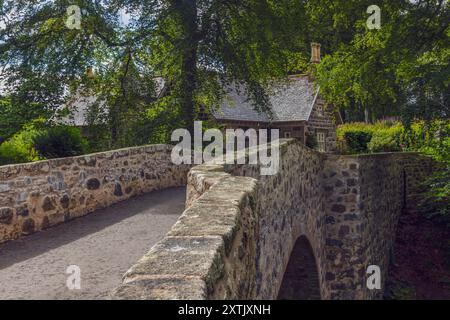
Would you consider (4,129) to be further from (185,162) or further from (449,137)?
(449,137)

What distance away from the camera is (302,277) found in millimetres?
12016

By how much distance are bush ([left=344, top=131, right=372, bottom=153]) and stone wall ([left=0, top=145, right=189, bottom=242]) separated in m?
19.4

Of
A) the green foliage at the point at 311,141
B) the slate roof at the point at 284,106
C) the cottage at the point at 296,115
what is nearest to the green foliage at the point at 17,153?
the slate roof at the point at 284,106

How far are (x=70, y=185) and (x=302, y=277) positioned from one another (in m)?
6.46

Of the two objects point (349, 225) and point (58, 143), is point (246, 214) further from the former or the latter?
point (349, 225)

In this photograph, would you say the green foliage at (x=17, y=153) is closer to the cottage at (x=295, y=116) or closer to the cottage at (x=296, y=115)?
the cottage at (x=295, y=116)

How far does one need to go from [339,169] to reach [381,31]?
433 centimetres

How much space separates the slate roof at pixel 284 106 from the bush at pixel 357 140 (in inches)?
141

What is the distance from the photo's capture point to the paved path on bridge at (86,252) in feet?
15.5

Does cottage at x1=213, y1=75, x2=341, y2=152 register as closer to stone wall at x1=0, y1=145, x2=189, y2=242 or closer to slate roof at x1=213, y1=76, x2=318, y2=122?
slate roof at x1=213, y1=76, x2=318, y2=122

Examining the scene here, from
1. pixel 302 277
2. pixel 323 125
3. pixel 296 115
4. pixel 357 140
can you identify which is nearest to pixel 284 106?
pixel 296 115

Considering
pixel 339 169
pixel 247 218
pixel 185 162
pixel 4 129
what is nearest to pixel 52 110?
pixel 4 129

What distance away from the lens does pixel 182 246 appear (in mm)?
2967

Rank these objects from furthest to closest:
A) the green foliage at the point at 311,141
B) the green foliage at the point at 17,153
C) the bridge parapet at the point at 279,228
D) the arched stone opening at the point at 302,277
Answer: the green foliage at the point at 311,141 → the arched stone opening at the point at 302,277 → the green foliage at the point at 17,153 → the bridge parapet at the point at 279,228
